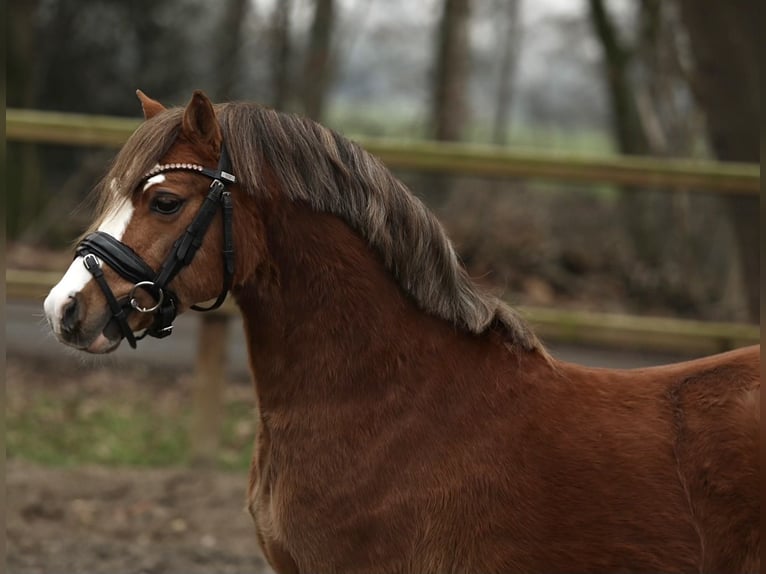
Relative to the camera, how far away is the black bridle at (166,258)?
2611 mm

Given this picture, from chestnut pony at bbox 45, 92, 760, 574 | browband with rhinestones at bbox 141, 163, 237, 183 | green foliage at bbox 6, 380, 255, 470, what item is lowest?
green foliage at bbox 6, 380, 255, 470

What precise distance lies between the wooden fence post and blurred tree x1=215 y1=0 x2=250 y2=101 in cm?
624

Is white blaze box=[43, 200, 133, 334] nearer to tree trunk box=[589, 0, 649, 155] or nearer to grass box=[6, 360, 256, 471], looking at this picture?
grass box=[6, 360, 256, 471]

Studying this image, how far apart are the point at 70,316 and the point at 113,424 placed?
181 inches

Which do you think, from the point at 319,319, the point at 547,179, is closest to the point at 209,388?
the point at 547,179

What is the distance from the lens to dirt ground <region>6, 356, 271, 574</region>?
488 cm

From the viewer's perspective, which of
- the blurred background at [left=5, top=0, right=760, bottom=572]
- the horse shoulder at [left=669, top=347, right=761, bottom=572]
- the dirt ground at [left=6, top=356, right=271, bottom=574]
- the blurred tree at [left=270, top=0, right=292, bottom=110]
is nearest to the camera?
the horse shoulder at [left=669, top=347, right=761, bottom=572]

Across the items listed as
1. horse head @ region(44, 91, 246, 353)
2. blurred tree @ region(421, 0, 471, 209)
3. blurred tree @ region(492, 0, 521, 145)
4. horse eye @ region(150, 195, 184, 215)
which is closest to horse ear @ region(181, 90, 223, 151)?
horse head @ region(44, 91, 246, 353)

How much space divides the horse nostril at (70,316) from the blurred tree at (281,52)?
29.2 feet

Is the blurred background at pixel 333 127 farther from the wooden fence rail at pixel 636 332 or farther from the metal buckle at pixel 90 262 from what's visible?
the metal buckle at pixel 90 262

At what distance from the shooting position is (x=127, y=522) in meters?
5.41

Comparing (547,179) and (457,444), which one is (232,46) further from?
(457,444)

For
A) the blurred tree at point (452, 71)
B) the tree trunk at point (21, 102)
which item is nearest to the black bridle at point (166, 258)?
the tree trunk at point (21, 102)

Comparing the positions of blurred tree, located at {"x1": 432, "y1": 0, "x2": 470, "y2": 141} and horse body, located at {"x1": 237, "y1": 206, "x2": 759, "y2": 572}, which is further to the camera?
blurred tree, located at {"x1": 432, "y1": 0, "x2": 470, "y2": 141}
